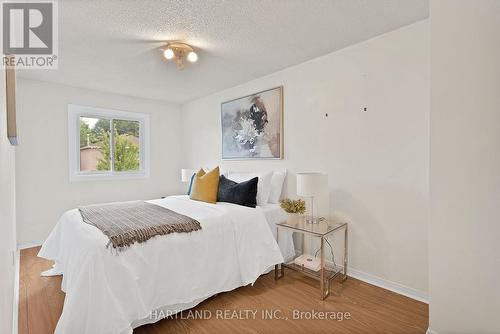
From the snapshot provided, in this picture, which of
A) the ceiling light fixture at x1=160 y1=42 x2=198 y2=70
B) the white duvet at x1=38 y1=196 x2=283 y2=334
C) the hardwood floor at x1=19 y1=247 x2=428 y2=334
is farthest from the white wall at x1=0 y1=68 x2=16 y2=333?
the ceiling light fixture at x1=160 y1=42 x2=198 y2=70

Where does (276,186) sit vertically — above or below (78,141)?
below

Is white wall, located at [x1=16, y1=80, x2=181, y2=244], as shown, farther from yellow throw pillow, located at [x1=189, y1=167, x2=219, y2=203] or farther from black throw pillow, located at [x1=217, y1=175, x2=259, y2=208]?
black throw pillow, located at [x1=217, y1=175, x2=259, y2=208]

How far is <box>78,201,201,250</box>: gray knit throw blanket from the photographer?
1800 millimetres

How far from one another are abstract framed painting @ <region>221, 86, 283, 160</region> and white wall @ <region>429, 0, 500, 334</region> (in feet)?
6.11

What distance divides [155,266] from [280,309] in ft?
3.49

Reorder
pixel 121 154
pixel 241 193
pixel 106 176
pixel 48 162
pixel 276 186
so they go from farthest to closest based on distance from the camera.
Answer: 1. pixel 121 154
2. pixel 106 176
3. pixel 48 162
4. pixel 276 186
5. pixel 241 193

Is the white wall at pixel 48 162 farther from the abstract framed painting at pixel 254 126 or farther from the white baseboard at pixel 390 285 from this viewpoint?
the white baseboard at pixel 390 285

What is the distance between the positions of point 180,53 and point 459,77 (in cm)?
228

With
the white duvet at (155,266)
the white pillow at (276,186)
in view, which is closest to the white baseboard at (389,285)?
the white duvet at (155,266)

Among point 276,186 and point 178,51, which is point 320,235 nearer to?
point 276,186

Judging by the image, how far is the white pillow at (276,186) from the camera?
3.11m

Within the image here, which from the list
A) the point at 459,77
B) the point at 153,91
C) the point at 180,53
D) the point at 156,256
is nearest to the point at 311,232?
the point at 156,256

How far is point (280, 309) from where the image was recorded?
6.71 feet

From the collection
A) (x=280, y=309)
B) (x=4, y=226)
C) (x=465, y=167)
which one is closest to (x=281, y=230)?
(x=280, y=309)
